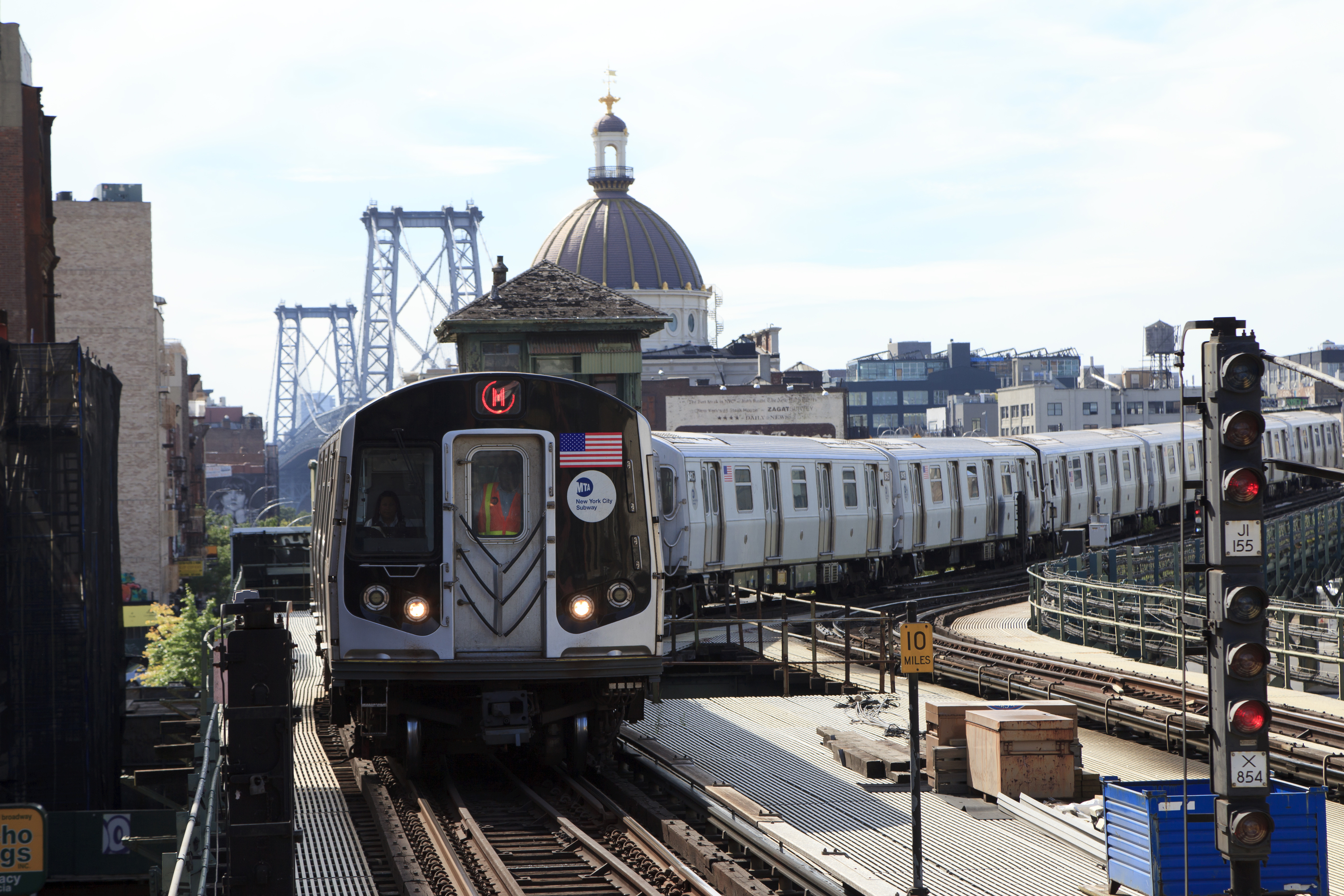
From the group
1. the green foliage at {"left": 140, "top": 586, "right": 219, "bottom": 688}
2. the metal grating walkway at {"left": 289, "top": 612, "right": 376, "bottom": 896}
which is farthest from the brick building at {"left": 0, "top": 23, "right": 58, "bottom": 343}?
the metal grating walkway at {"left": 289, "top": 612, "right": 376, "bottom": 896}

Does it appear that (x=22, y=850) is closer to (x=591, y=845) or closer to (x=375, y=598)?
(x=375, y=598)

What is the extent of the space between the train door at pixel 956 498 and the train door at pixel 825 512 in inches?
217

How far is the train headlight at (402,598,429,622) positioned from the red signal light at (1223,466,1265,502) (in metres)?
6.43

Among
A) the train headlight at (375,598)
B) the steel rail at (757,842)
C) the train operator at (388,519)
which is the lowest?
the steel rail at (757,842)

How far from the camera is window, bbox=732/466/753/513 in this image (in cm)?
2509

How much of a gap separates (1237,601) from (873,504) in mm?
21792

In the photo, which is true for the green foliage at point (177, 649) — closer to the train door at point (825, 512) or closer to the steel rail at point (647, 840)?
the train door at point (825, 512)

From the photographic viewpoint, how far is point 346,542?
11.8 m

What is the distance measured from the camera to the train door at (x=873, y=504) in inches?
1163

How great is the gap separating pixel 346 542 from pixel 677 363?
Result: 101536 millimetres

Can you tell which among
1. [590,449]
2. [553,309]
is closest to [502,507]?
[590,449]

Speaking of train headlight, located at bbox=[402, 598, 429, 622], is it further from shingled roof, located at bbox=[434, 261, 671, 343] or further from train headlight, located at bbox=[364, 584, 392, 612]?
shingled roof, located at bbox=[434, 261, 671, 343]

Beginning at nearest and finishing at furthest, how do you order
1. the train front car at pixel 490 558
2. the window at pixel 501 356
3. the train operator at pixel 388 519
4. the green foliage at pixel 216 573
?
the train front car at pixel 490 558 < the train operator at pixel 388 519 < the window at pixel 501 356 < the green foliage at pixel 216 573

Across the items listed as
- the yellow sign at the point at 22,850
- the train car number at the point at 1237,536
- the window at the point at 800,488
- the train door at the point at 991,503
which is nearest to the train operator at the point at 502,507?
the yellow sign at the point at 22,850
